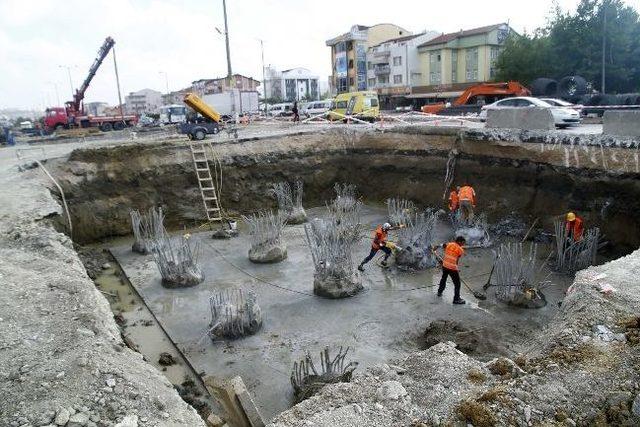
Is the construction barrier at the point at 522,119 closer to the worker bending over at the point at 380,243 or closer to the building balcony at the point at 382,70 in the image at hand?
the worker bending over at the point at 380,243

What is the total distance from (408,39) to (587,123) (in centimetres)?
3454

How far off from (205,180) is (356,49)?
44.2 metres

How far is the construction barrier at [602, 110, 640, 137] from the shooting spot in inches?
405

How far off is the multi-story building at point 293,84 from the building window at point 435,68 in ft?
139

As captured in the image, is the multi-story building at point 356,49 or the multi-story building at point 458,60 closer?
the multi-story building at point 458,60

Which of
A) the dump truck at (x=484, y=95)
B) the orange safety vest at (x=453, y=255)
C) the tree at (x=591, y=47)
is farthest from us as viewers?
the tree at (x=591, y=47)

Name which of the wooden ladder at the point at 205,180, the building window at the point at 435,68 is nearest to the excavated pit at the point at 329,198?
the wooden ladder at the point at 205,180

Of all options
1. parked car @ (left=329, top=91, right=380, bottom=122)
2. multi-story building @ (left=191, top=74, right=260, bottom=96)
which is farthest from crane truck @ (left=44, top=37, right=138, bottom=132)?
multi-story building @ (left=191, top=74, right=260, bottom=96)

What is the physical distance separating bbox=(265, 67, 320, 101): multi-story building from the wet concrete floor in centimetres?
7874

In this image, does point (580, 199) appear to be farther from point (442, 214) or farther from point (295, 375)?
point (295, 375)

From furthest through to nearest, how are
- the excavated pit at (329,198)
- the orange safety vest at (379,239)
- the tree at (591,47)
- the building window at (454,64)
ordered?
the building window at (454,64) < the tree at (591,47) < the orange safety vest at (379,239) < the excavated pit at (329,198)

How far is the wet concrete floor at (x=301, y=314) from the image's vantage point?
6750 mm

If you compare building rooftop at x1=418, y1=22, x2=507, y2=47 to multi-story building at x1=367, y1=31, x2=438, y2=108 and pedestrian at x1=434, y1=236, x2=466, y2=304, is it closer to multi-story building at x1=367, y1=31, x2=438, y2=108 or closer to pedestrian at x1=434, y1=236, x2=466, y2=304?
multi-story building at x1=367, y1=31, x2=438, y2=108

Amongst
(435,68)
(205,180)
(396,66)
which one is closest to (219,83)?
(396,66)
